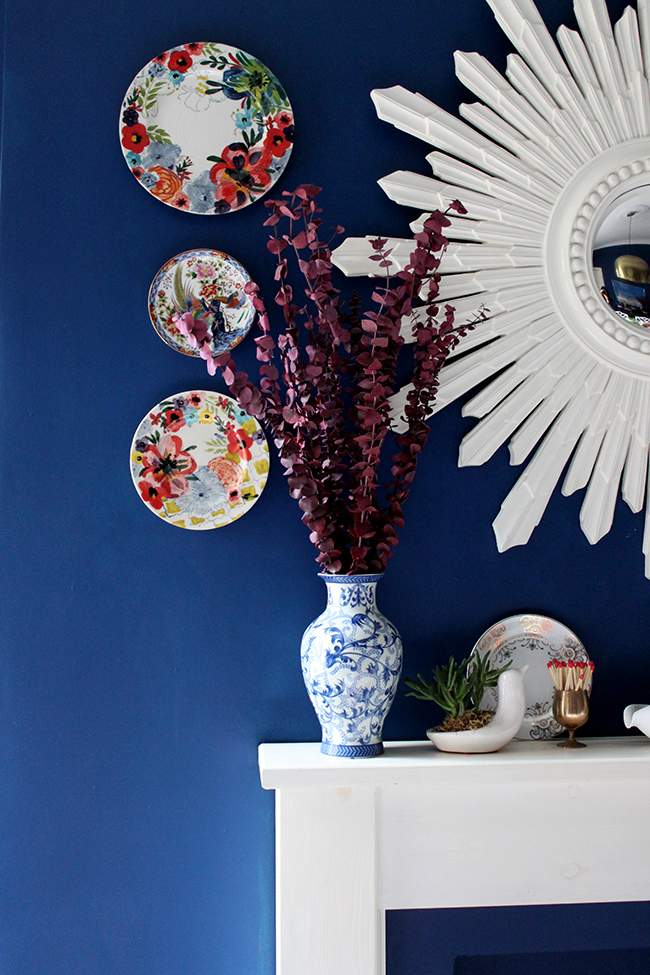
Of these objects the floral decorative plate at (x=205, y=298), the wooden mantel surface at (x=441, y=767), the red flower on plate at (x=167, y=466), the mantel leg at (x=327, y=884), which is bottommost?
the mantel leg at (x=327, y=884)

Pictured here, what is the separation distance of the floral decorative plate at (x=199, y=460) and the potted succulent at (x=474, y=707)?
40cm

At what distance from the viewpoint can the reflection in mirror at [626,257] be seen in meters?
1.31

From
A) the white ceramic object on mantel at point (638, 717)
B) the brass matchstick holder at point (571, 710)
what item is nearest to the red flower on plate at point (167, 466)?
the brass matchstick holder at point (571, 710)

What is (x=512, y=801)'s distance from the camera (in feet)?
3.47

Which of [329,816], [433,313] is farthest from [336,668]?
[433,313]

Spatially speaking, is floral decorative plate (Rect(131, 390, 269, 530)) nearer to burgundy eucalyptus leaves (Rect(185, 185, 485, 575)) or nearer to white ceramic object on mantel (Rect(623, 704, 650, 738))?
burgundy eucalyptus leaves (Rect(185, 185, 485, 575))

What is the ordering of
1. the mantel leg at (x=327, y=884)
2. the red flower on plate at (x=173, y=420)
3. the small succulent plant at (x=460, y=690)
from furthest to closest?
1. the red flower on plate at (x=173, y=420)
2. the small succulent plant at (x=460, y=690)
3. the mantel leg at (x=327, y=884)

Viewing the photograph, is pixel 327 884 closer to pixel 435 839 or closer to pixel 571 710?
pixel 435 839

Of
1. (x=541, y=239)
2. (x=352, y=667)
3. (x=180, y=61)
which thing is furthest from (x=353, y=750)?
(x=180, y=61)

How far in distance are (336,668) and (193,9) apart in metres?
1.11

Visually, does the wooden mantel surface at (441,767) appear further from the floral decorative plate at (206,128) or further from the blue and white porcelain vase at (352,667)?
the floral decorative plate at (206,128)

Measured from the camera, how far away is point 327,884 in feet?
3.34

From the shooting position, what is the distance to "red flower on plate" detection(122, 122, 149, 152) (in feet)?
4.10

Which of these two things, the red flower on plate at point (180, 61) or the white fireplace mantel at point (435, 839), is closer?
the white fireplace mantel at point (435, 839)
